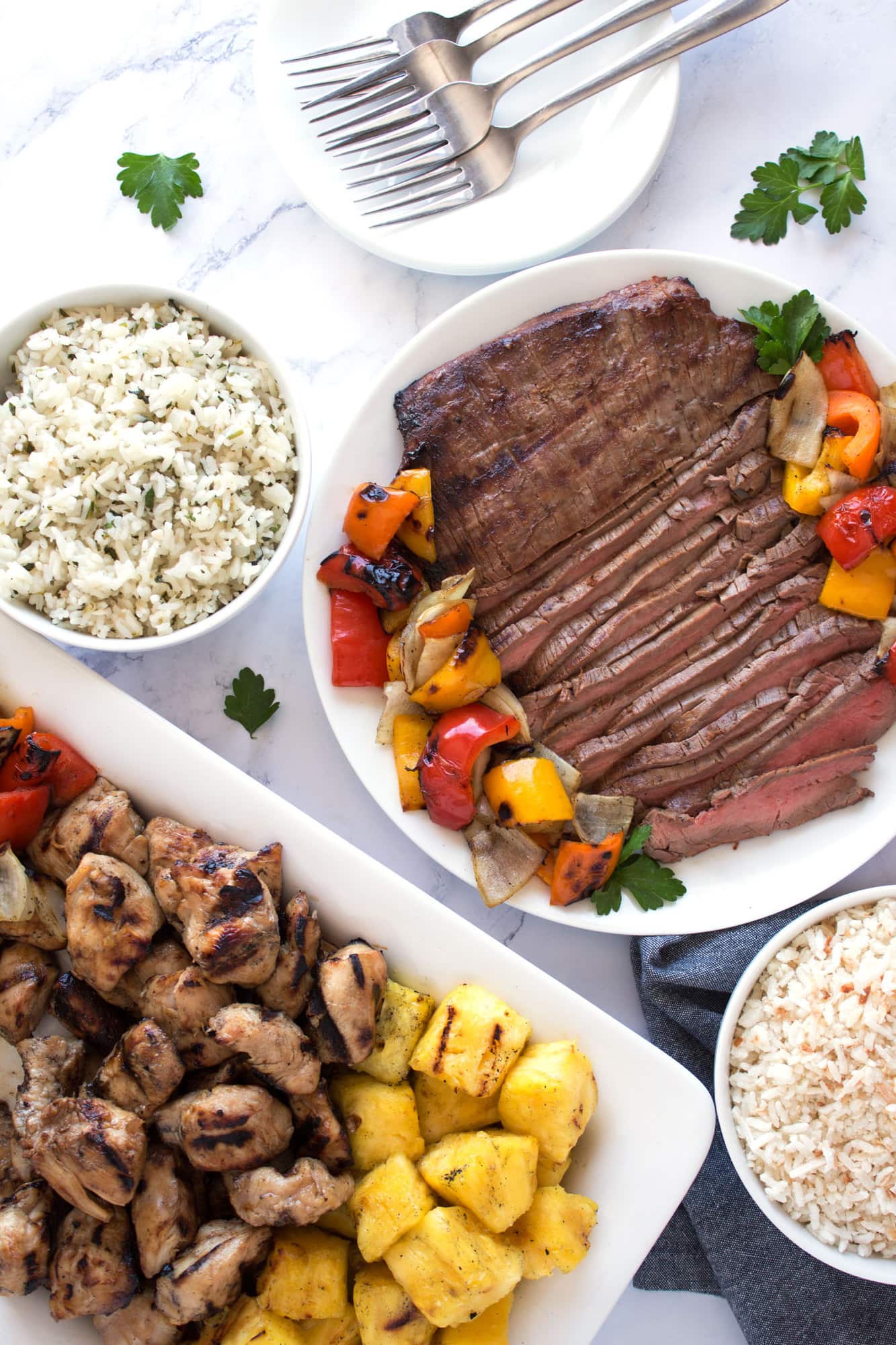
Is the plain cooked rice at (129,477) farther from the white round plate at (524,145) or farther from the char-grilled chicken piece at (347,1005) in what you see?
→ the char-grilled chicken piece at (347,1005)

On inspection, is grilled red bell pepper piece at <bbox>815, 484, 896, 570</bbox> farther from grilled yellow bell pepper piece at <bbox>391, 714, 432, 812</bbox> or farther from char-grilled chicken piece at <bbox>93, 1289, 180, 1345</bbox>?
char-grilled chicken piece at <bbox>93, 1289, 180, 1345</bbox>

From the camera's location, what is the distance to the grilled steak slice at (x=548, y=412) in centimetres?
284

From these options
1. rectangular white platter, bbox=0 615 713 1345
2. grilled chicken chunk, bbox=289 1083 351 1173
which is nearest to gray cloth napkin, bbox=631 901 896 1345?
rectangular white platter, bbox=0 615 713 1345

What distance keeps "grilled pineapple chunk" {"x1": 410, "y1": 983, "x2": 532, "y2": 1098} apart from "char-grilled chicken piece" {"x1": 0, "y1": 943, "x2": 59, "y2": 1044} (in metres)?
0.93

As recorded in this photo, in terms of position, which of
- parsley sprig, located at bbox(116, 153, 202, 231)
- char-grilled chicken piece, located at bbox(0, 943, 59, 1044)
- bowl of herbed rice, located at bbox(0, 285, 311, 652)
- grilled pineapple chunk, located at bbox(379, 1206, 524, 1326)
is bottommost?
grilled pineapple chunk, located at bbox(379, 1206, 524, 1326)

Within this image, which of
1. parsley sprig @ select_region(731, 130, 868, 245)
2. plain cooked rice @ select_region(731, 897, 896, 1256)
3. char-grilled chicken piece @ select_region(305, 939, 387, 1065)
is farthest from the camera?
parsley sprig @ select_region(731, 130, 868, 245)

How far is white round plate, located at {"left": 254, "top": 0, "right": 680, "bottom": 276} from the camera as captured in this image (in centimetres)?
299

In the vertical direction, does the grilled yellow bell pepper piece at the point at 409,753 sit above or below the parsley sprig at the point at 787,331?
below

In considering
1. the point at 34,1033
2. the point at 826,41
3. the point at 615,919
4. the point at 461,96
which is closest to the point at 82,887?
the point at 34,1033

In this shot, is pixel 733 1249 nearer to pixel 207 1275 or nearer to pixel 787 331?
pixel 207 1275

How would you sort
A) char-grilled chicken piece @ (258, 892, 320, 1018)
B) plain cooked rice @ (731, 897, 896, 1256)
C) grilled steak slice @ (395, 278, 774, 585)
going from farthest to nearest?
grilled steak slice @ (395, 278, 774, 585), plain cooked rice @ (731, 897, 896, 1256), char-grilled chicken piece @ (258, 892, 320, 1018)

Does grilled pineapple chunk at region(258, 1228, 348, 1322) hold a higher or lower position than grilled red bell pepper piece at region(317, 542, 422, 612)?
lower

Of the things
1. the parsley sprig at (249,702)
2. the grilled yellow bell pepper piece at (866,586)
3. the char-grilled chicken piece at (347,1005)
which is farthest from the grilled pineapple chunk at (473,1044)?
the grilled yellow bell pepper piece at (866,586)

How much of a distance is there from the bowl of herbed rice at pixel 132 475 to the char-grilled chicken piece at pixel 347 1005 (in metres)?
0.90
